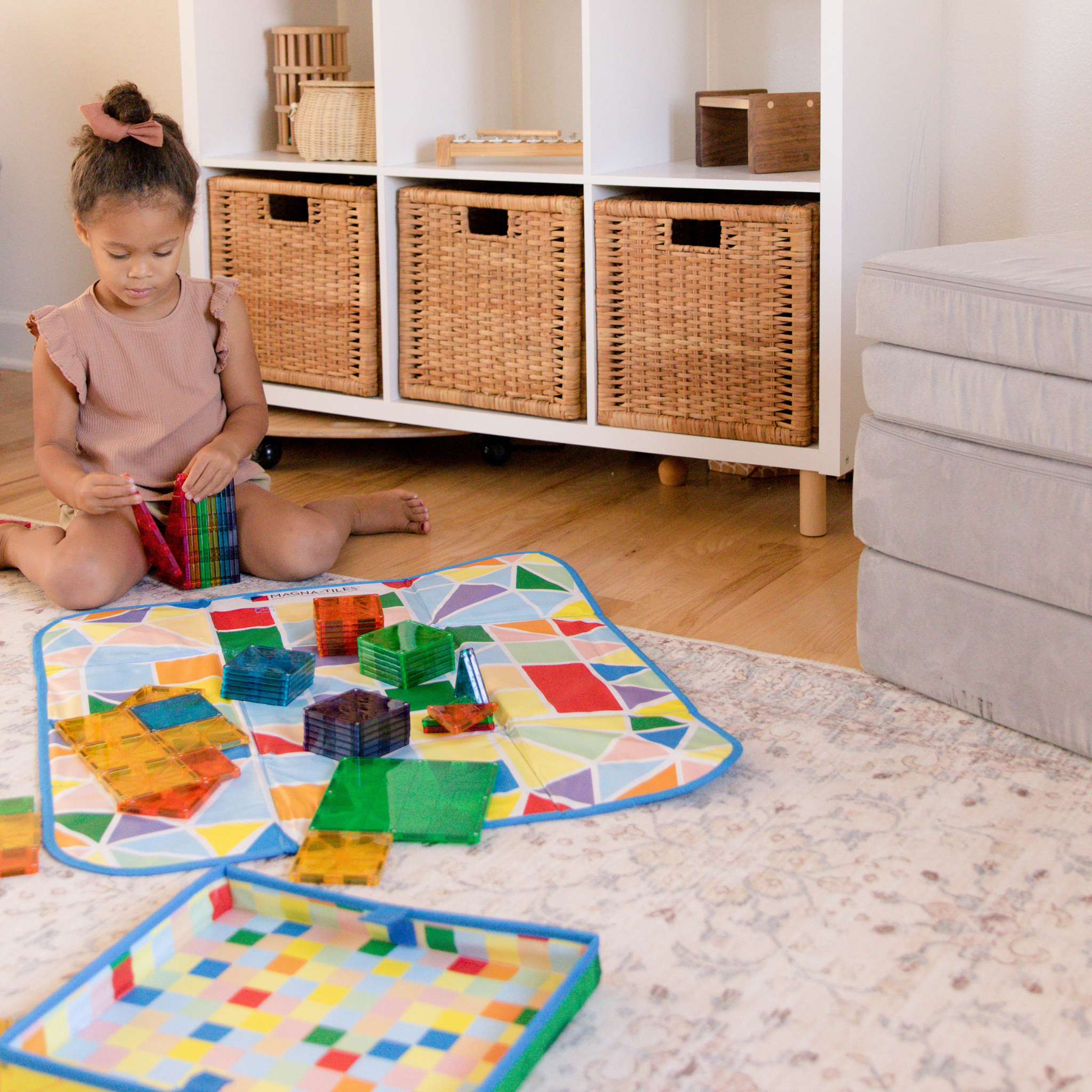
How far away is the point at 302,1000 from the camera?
0.81 metres

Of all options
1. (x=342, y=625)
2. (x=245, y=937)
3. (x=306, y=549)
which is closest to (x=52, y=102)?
(x=306, y=549)

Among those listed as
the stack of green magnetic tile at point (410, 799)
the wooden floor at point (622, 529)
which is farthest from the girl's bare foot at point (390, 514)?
the stack of green magnetic tile at point (410, 799)

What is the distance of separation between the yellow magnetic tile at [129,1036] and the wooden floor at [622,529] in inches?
30.3

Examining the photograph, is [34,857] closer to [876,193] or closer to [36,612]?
[36,612]

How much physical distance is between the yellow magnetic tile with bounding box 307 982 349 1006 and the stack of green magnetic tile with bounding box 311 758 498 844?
0.19m

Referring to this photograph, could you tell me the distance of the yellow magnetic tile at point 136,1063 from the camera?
29.3 inches

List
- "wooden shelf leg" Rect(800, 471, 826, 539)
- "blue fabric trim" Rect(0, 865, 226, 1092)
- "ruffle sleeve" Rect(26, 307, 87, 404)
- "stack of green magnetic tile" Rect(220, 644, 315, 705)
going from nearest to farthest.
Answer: "blue fabric trim" Rect(0, 865, 226, 1092), "stack of green magnetic tile" Rect(220, 644, 315, 705), "ruffle sleeve" Rect(26, 307, 87, 404), "wooden shelf leg" Rect(800, 471, 826, 539)

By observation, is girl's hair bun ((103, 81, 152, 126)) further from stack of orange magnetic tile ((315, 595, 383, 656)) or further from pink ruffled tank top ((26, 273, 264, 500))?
stack of orange magnetic tile ((315, 595, 383, 656))

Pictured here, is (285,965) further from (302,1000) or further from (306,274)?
(306,274)

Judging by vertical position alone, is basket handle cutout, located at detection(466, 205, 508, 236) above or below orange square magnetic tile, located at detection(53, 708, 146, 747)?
above

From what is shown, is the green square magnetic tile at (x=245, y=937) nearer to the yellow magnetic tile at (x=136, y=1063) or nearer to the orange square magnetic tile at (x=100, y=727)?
the yellow magnetic tile at (x=136, y=1063)

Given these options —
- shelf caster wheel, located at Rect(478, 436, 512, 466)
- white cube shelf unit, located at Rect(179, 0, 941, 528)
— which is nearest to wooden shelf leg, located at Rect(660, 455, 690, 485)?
white cube shelf unit, located at Rect(179, 0, 941, 528)

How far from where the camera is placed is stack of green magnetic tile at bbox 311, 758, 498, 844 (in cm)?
101

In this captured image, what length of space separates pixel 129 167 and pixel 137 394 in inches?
10.9
